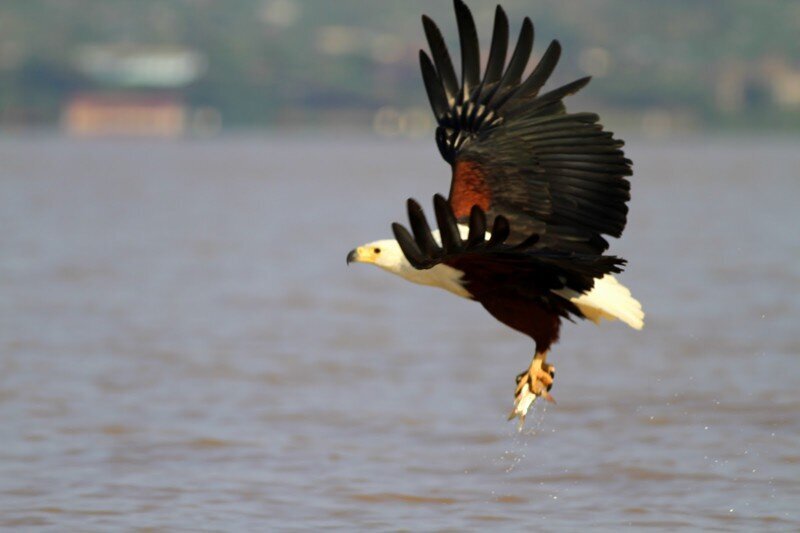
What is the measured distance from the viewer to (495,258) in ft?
22.5

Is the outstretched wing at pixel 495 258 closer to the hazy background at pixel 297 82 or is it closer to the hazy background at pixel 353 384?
the hazy background at pixel 353 384

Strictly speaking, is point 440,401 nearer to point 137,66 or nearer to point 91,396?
point 91,396

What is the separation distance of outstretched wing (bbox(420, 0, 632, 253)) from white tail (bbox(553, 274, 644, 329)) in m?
0.19

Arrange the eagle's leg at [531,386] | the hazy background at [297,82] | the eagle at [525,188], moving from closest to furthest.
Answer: the eagle at [525,188] → the eagle's leg at [531,386] → the hazy background at [297,82]

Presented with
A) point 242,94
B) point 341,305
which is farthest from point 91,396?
point 242,94

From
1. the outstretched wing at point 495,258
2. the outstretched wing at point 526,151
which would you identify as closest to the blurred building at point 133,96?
the outstretched wing at point 526,151

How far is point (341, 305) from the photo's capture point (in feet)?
57.5

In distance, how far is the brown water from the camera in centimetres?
862

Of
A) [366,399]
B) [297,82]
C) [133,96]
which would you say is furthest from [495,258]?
[133,96]

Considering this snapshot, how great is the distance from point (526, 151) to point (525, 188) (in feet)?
0.55

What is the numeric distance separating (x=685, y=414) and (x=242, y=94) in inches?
5932

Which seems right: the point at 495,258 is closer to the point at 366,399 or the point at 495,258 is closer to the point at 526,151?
the point at 526,151

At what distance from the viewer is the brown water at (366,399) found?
28.3ft

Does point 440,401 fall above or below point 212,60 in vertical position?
below
